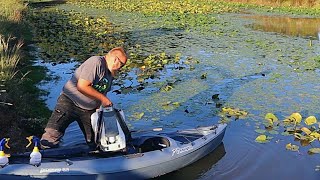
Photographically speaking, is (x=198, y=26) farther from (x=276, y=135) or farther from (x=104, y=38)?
(x=276, y=135)

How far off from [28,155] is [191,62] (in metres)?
8.09

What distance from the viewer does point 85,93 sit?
5266 millimetres

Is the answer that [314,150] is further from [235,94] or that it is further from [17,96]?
[17,96]

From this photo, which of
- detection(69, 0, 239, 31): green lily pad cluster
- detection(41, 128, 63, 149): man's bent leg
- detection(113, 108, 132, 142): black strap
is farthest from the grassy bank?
detection(69, 0, 239, 31): green lily pad cluster

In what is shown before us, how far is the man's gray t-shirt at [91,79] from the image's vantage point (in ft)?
17.2

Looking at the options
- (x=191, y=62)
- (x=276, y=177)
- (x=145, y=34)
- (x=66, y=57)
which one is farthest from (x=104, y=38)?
(x=276, y=177)

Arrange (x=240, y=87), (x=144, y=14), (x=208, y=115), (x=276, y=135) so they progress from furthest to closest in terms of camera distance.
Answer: (x=144, y=14), (x=240, y=87), (x=208, y=115), (x=276, y=135)

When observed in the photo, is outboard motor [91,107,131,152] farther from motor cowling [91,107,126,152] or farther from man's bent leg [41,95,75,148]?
man's bent leg [41,95,75,148]

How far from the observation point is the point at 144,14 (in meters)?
25.2

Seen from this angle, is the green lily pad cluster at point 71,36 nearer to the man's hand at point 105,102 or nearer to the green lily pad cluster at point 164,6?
the green lily pad cluster at point 164,6

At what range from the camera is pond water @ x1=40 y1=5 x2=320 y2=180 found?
626cm

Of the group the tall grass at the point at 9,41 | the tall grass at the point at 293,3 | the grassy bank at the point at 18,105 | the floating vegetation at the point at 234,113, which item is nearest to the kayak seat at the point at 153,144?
the grassy bank at the point at 18,105

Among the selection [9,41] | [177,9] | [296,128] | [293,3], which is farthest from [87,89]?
[293,3]

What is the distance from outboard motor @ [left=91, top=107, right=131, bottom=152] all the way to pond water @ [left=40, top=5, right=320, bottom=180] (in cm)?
100
